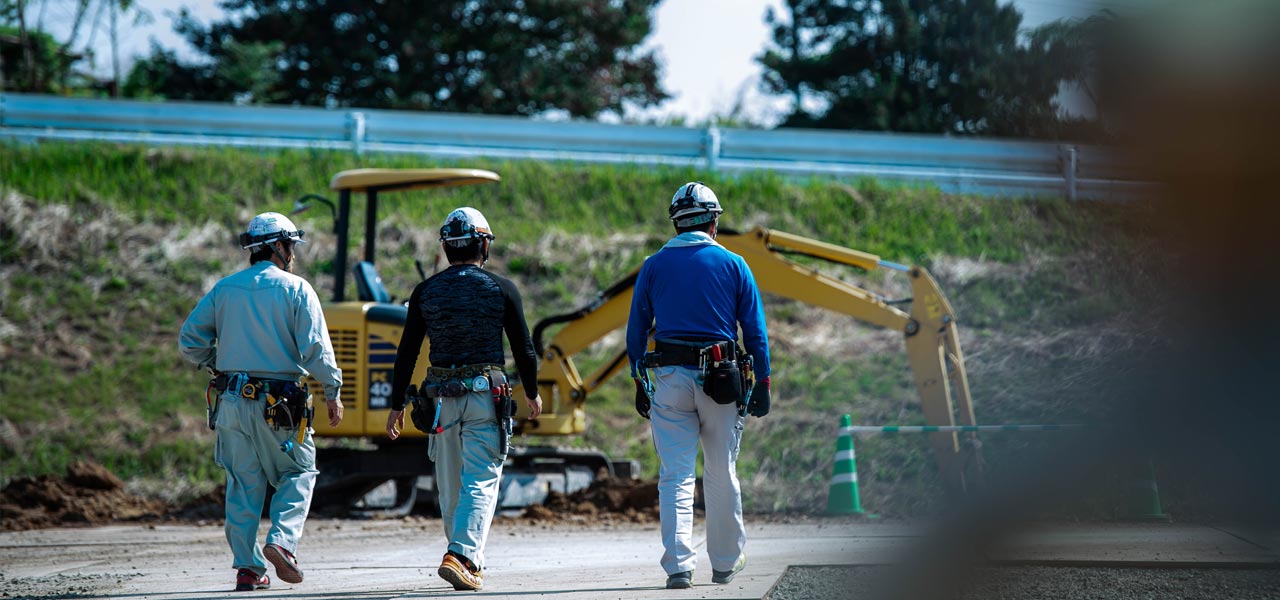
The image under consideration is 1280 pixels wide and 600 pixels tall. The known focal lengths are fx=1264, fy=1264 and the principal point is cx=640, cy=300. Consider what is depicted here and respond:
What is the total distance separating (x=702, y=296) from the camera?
614 cm

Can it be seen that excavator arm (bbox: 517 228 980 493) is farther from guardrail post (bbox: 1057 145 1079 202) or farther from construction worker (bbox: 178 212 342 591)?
guardrail post (bbox: 1057 145 1079 202)

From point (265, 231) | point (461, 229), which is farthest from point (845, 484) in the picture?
point (265, 231)

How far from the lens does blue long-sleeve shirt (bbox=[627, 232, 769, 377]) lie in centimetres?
615

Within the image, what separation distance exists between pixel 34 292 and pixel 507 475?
6.99m

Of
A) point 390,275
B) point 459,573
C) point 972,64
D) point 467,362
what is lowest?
point 459,573

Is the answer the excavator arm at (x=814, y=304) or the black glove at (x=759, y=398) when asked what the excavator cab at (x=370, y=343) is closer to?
the excavator arm at (x=814, y=304)

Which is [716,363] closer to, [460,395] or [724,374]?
[724,374]

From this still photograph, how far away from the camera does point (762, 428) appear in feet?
45.6

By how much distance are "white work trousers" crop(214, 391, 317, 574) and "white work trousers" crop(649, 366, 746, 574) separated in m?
1.87

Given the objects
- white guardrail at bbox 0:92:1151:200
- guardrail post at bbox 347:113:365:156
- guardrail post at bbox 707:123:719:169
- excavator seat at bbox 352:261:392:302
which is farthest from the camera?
guardrail post at bbox 707:123:719:169

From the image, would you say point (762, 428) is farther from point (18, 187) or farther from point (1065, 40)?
point (1065, 40)

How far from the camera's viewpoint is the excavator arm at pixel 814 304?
11.2 m

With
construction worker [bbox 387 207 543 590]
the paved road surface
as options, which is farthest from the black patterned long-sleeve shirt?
the paved road surface

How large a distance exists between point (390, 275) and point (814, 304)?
20.6 feet
